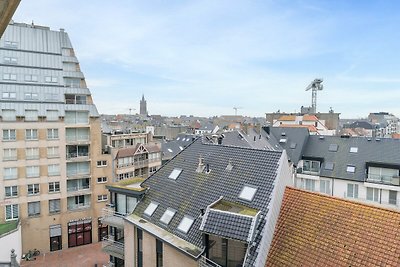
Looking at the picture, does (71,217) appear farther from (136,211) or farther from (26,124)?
(136,211)

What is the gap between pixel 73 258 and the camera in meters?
33.6

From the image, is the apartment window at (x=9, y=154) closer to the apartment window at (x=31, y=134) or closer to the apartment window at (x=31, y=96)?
the apartment window at (x=31, y=134)


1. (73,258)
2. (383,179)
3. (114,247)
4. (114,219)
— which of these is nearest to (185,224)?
(114,219)

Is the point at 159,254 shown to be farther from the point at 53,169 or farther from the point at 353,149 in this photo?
the point at 353,149

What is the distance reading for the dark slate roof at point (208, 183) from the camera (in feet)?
49.6

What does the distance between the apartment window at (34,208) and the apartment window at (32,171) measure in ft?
10.3

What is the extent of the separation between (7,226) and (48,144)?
9372 millimetres

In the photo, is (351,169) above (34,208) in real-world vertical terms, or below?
Result: above

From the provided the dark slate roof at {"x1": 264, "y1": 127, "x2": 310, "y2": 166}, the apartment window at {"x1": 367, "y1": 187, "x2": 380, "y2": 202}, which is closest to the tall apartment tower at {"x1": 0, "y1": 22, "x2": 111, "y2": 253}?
the dark slate roof at {"x1": 264, "y1": 127, "x2": 310, "y2": 166}

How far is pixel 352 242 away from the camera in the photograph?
11484mm

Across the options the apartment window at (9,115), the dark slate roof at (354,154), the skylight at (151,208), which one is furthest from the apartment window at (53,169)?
the dark slate roof at (354,154)

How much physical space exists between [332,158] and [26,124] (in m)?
36.0

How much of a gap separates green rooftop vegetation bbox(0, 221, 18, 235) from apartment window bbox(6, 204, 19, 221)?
2.99ft

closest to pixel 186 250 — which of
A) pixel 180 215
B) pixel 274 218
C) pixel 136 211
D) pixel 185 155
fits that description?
pixel 180 215
